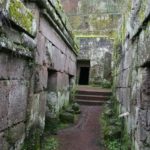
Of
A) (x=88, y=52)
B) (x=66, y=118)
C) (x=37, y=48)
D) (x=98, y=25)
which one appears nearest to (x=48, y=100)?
(x=66, y=118)

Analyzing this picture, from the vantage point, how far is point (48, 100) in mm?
6324

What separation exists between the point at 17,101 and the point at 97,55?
10456mm

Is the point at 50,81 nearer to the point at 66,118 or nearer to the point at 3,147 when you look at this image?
the point at 66,118

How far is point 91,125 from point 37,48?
3.52 meters

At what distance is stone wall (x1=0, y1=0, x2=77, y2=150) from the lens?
2.93m

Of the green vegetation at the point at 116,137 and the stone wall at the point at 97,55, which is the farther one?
the stone wall at the point at 97,55

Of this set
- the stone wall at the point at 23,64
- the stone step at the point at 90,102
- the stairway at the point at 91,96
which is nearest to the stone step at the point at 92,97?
the stairway at the point at 91,96

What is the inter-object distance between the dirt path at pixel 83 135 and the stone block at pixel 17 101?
1725 mm

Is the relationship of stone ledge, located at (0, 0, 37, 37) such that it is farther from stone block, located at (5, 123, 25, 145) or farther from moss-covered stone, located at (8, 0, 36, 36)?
stone block, located at (5, 123, 25, 145)

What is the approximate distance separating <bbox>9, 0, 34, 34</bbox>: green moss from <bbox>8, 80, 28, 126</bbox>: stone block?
0.76m

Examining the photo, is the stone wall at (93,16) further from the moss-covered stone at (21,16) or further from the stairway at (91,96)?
the moss-covered stone at (21,16)

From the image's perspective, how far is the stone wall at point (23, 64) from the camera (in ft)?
9.60

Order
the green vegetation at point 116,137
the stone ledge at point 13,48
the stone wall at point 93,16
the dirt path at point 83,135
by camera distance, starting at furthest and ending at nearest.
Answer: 1. the stone wall at point 93,16
2. the dirt path at point 83,135
3. the green vegetation at point 116,137
4. the stone ledge at point 13,48

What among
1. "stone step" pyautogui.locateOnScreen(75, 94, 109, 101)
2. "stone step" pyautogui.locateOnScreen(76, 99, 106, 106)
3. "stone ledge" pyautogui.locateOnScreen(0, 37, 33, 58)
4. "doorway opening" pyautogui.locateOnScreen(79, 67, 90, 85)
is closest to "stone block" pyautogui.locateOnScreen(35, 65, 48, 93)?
"stone ledge" pyautogui.locateOnScreen(0, 37, 33, 58)
